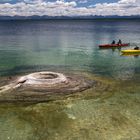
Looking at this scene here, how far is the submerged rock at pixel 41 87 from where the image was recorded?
2510 centimetres

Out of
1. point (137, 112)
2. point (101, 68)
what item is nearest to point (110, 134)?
point (137, 112)

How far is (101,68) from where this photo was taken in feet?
128

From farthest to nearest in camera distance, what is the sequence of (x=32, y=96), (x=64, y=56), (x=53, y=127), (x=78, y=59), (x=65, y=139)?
(x=64, y=56) → (x=78, y=59) → (x=32, y=96) → (x=53, y=127) → (x=65, y=139)

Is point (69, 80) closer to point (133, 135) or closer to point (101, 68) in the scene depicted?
point (101, 68)

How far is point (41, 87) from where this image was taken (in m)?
27.4

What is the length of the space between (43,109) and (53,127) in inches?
142

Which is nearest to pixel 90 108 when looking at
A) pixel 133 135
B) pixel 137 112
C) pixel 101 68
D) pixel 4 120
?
pixel 137 112

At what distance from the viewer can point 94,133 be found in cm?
1802

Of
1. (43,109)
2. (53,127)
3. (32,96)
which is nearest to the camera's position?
(53,127)

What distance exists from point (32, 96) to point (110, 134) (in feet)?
32.9

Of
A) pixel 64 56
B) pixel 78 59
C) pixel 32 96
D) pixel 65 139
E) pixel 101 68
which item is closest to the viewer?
pixel 65 139

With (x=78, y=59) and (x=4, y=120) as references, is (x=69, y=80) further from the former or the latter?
(x=78, y=59)

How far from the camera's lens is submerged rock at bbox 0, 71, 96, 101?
25.1 meters

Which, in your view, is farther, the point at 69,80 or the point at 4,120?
the point at 69,80
